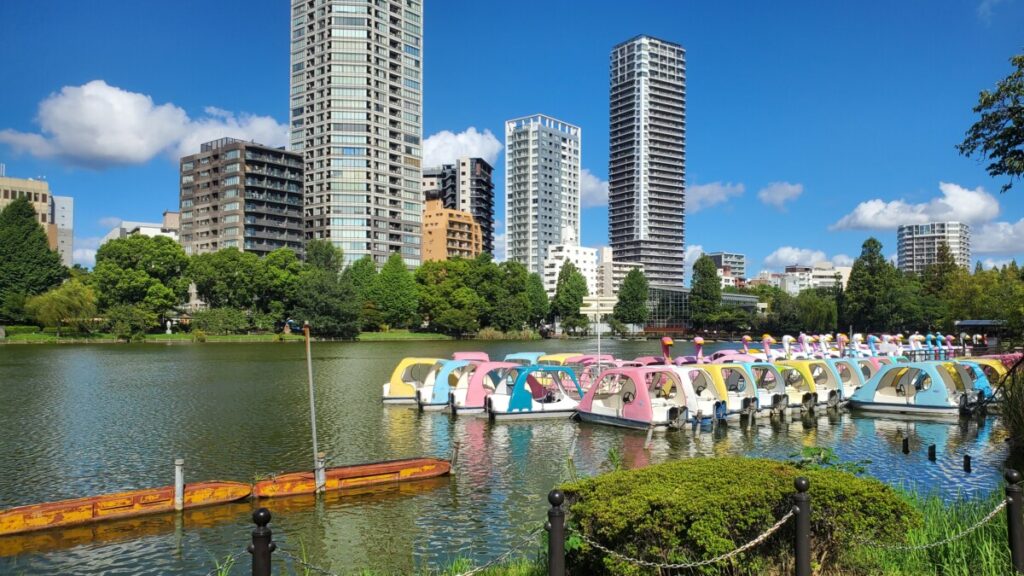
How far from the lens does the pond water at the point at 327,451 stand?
14.1 meters

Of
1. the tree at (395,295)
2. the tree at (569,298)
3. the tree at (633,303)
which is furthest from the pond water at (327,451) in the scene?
the tree at (633,303)

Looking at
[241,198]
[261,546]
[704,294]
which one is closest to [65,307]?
[241,198]

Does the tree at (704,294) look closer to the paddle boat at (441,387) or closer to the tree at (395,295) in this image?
the tree at (395,295)

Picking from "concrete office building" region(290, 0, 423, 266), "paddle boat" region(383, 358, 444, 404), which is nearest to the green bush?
"paddle boat" region(383, 358, 444, 404)

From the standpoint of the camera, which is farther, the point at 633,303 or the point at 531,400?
the point at 633,303

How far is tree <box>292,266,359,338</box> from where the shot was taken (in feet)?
311

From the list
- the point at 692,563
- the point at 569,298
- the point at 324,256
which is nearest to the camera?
the point at 692,563

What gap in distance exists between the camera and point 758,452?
79.0ft

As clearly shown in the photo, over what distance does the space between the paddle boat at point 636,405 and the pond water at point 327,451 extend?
2.26ft

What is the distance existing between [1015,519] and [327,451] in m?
20.6

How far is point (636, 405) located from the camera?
2755cm

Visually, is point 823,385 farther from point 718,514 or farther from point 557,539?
point 557,539

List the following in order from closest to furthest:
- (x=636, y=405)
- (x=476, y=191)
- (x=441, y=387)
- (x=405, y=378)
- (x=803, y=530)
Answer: (x=803, y=530) → (x=636, y=405) → (x=441, y=387) → (x=405, y=378) → (x=476, y=191)

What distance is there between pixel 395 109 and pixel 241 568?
137m
